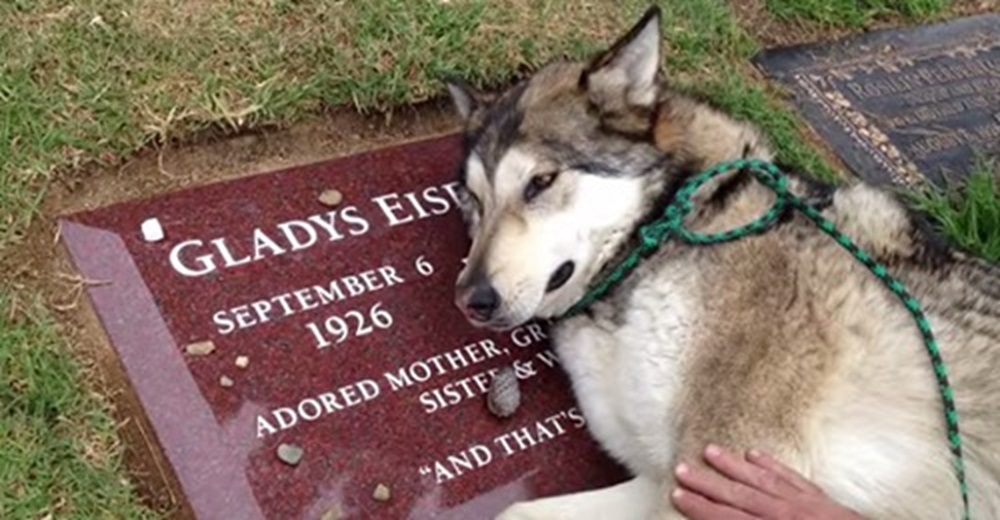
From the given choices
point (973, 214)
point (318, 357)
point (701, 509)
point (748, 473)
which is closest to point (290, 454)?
point (318, 357)

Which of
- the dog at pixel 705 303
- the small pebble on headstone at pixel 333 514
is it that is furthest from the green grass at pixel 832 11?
the small pebble on headstone at pixel 333 514

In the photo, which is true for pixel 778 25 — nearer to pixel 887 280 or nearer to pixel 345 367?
pixel 887 280

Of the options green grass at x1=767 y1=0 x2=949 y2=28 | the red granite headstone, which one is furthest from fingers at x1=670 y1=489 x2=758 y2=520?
green grass at x1=767 y1=0 x2=949 y2=28

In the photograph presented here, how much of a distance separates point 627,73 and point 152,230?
1.53 m

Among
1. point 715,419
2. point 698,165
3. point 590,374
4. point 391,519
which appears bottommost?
point 391,519

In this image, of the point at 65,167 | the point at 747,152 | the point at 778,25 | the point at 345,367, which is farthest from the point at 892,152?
the point at 65,167

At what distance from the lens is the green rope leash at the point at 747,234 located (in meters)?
3.46

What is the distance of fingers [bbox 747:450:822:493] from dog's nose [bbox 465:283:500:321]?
30.2 inches

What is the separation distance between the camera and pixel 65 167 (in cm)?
422

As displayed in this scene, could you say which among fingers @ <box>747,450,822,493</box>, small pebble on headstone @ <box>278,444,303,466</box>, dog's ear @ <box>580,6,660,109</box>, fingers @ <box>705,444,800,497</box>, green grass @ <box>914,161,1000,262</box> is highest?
dog's ear @ <box>580,6,660,109</box>

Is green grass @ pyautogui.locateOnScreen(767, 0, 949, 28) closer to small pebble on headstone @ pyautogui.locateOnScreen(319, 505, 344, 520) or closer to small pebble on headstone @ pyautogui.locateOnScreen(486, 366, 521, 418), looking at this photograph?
small pebble on headstone @ pyautogui.locateOnScreen(486, 366, 521, 418)

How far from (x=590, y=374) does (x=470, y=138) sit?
0.78 metres

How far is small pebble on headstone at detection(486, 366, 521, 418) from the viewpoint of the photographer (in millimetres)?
3896

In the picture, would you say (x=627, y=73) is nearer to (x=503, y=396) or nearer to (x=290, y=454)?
(x=503, y=396)
